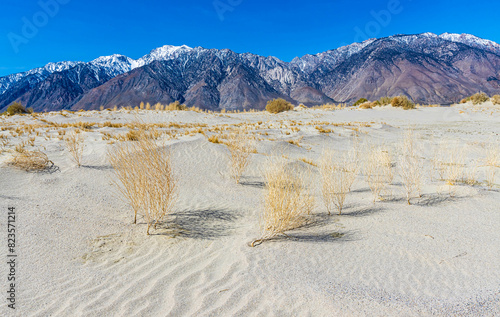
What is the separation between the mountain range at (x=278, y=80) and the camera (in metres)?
132

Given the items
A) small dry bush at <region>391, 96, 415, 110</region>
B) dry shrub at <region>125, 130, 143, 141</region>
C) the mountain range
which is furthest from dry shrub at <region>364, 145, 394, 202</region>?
the mountain range

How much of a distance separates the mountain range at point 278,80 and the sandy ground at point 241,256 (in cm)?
11671

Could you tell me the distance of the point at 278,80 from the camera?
565 ft

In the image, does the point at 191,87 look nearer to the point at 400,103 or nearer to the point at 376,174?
the point at 400,103

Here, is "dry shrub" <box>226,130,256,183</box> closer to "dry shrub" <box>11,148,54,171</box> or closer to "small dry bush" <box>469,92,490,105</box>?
"dry shrub" <box>11,148,54,171</box>

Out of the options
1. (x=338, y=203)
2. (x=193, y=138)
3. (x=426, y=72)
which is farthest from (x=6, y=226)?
(x=426, y=72)

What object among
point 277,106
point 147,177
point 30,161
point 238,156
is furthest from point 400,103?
point 30,161

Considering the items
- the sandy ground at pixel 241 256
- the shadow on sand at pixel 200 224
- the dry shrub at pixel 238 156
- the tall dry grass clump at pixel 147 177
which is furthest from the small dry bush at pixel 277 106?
the tall dry grass clump at pixel 147 177

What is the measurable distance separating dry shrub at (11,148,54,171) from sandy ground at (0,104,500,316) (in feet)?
0.51

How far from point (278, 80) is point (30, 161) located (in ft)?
575

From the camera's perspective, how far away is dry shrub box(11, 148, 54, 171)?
17.7 ft

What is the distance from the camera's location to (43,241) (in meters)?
3.25

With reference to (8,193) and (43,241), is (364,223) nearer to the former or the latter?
(43,241)

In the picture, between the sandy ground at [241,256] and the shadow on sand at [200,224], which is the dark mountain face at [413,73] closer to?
the sandy ground at [241,256]
